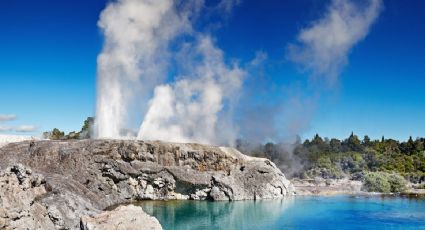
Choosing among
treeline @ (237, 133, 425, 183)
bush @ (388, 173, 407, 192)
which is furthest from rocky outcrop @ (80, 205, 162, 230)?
treeline @ (237, 133, 425, 183)

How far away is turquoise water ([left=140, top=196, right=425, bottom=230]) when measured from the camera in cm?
5366

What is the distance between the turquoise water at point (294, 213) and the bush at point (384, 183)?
13354 millimetres

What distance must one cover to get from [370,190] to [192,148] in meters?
42.1

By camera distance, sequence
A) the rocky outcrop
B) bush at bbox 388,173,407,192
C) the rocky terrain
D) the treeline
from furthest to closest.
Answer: the treeline
bush at bbox 388,173,407,192
the rocky terrain
the rocky outcrop

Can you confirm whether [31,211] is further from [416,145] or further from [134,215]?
[416,145]

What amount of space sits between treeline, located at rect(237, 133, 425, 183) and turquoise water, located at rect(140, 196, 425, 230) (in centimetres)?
5075

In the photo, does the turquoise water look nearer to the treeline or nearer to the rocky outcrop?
the rocky outcrop

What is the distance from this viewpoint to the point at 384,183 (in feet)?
319

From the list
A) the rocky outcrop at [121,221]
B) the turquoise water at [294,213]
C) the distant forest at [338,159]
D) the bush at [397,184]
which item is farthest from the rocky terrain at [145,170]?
the distant forest at [338,159]

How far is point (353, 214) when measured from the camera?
211ft

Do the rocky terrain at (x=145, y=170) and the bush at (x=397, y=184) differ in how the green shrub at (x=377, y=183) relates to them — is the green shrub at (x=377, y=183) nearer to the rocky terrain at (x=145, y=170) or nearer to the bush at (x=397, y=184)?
the bush at (x=397, y=184)

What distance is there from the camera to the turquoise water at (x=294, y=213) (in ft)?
176

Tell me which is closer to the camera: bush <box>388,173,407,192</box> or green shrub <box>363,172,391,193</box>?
green shrub <box>363,172,391,193</box>

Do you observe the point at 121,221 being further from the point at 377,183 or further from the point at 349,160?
the point at 349,160
